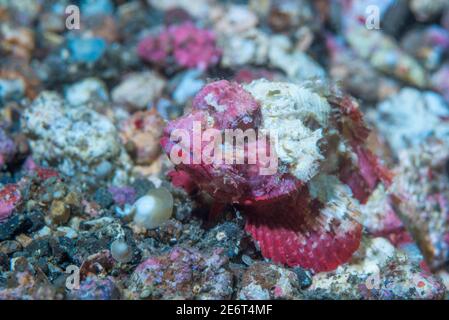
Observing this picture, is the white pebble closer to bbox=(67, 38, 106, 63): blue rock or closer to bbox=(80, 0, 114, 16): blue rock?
bbox=(67, 38, 106, 63): blue rock

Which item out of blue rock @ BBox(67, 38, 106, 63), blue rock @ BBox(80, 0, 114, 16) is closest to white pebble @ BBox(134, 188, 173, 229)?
blue rock @ BBox(67, 38, 106, 63)

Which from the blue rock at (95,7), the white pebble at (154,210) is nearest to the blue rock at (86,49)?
the blue rock at (95,7)

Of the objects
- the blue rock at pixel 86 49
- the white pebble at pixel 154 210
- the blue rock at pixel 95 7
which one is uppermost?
the blue rock at pixel 95 7

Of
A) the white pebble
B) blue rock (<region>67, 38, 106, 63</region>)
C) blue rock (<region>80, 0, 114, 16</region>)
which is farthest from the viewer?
blue rock (<region>80, 0, 114, 16</region>)

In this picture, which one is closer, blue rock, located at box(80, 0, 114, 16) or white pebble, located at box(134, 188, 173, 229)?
white pebble, located at box(134, 188, 173, 229)

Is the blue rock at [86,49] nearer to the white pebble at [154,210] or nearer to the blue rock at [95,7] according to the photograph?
the blue rock at [95,7]

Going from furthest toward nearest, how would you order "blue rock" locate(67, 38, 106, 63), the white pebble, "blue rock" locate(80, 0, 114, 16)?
"blue rock" locate(80, 0, 114, 16) → "blue rock" locate(67, 38, 106, 63) → the white pebble

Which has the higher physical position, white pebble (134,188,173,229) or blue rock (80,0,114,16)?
blue rock (80,0,114,16)

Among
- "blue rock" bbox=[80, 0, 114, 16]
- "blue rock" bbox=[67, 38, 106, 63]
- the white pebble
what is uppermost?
"blue rock" bbox=[80, 0, 114, 16]
